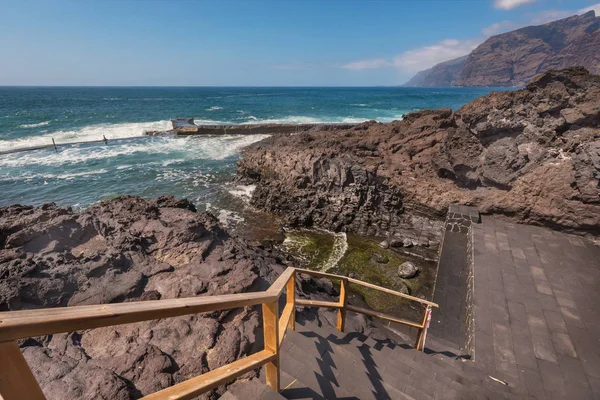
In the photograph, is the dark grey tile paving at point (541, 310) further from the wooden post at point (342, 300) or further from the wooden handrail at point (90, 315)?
the wooden handrail at point (90, 315)

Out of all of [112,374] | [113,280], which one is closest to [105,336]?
[112,374]

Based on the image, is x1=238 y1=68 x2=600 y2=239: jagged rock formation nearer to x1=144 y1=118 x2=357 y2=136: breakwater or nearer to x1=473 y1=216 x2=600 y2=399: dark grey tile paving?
x1=473 y1=216 x2=600 y2=399: dark grey tile paving

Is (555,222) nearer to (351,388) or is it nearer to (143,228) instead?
(351,388)

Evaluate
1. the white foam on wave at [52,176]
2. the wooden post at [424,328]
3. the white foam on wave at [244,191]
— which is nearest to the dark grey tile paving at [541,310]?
the wooden post at [424,328]

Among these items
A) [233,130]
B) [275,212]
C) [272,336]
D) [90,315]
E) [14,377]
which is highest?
[90,315]

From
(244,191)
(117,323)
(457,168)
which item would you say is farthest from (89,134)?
(117,323)

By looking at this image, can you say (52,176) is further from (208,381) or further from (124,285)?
(208,381)

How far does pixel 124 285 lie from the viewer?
493 centimetres

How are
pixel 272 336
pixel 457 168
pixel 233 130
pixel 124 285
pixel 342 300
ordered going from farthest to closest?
1. pixel 233 130
2. pixel 457 168
3. pixel 124 285
4. pixel 342 300
5. pixel 272 336

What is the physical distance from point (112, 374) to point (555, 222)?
12.0m

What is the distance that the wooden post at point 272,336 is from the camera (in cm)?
247

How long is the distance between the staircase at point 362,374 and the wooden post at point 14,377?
6.21ft

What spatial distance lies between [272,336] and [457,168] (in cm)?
1331

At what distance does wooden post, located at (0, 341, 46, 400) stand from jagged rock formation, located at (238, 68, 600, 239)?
40.2 feet
